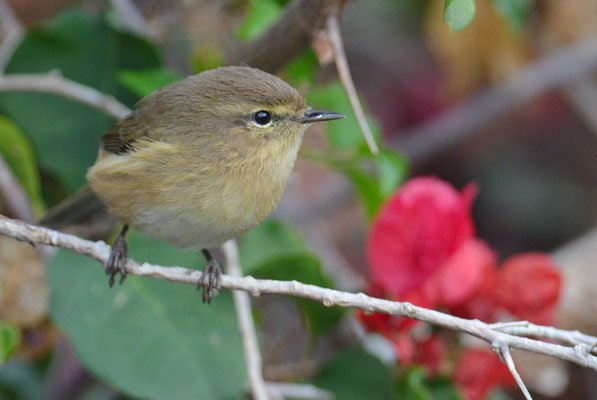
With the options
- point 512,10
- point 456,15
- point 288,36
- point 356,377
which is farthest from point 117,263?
point 512,10

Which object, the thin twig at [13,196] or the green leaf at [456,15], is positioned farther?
the thin twig at [13,196]

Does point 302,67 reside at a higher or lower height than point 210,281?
higher

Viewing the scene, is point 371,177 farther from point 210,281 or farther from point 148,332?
point 148,332

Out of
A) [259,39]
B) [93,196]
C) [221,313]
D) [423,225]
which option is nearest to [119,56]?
[93,196]

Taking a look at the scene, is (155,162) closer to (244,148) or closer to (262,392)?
(244,148)

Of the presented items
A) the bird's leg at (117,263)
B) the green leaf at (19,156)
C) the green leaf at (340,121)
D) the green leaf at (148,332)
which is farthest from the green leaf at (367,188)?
the green leaf at (19,156)

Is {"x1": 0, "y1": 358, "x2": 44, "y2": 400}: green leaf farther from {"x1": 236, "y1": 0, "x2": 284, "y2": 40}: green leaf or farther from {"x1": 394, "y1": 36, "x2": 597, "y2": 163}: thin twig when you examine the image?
{"x1": 394, "y1": 36, "x2": 597, "y2": 163}: thin twig

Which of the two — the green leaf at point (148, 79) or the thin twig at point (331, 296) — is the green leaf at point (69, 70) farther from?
the thin twig at point (331, 296)
